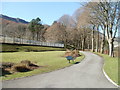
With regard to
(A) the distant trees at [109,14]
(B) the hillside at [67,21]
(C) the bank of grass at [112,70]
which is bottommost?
(C) the bank of grass at [112,70]

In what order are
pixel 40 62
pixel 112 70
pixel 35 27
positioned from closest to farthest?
pixel 112 70 < pixel 40 62 < pixel 35 27

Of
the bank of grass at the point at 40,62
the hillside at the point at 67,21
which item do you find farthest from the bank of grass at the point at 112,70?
the hillside at the point at 67,21

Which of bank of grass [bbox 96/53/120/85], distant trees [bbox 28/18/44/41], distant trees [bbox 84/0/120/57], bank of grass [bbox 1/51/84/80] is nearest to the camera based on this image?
bank of grass [bbox 96/53/120/85]

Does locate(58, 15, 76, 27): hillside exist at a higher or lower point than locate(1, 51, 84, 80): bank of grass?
higher

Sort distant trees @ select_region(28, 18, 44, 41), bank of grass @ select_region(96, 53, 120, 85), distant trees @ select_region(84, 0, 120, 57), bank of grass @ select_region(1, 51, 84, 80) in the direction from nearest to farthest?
bank of grass @ select_region(96, 53, 120, 85) < bank of grass @ select_region(1, 51, 84, 80) < distant trees @ select_region(84, 0, 120, 57) < distant trees @ select_region(28, 18, 44, 41)

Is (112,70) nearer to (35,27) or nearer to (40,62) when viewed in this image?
(40,62)

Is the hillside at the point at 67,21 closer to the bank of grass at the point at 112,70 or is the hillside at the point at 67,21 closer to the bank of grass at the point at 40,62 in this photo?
the bank of grass at the point at 40,62

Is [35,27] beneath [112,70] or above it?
above

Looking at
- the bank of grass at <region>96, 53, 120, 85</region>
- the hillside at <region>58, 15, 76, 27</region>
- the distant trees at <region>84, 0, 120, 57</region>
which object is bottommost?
the bank of grass at <region>96, 53, 120, 85</region>

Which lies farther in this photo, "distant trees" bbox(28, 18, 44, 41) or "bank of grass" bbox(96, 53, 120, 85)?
"distant trees" bbox(28, 18, 44, 41)

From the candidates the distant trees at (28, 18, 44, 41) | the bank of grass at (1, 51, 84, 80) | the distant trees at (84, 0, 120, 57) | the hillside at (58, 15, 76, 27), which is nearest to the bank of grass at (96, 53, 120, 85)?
the bank of grass at (1, 51, 84, 80)

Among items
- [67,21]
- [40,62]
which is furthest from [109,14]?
[67,21]

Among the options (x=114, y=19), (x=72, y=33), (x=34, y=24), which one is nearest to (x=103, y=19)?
(x=114, y=19)

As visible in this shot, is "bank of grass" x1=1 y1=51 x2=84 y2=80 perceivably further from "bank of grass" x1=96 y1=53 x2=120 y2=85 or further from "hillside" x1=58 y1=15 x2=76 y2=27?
"hillside" x1=58 y1=15 x2=76 y2=27
